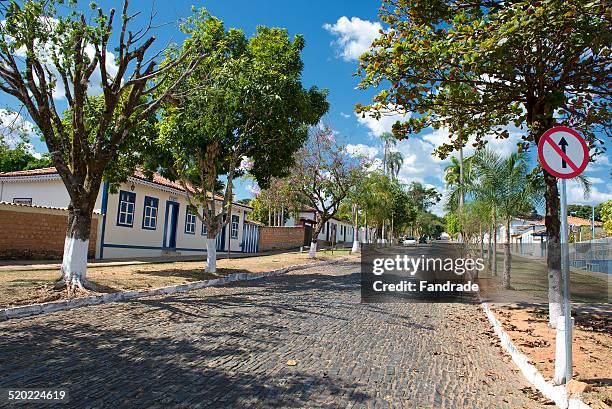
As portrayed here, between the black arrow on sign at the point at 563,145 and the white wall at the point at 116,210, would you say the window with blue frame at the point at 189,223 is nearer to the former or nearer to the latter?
the white wall at the point at 116,210

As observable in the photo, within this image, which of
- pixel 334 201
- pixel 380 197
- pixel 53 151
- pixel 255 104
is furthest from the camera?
pixel 380 197

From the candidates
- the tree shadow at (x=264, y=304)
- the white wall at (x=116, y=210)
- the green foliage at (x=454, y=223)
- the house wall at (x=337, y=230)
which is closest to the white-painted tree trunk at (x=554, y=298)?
the tree shadow at (x=264, y=304)

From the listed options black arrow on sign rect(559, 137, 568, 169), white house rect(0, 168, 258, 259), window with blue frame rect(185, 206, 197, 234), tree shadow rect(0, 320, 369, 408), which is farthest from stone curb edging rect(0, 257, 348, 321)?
window with blue frame rect(185, 206, 197, 234)

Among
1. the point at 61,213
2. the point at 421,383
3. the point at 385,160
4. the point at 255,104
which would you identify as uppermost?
the point at 385,160

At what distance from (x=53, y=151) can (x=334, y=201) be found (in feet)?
58.5

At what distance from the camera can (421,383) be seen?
4996 mm

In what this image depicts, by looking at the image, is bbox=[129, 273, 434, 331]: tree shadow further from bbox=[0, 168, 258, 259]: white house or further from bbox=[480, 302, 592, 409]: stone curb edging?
bbox=[0, 168, 258, 259]: white house

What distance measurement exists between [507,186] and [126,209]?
14.9 meters

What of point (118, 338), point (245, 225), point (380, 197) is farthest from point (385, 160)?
point (118, 338)

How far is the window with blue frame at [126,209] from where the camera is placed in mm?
19003

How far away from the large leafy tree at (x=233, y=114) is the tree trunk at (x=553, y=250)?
8.03 metres

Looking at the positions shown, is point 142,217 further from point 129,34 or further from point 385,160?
point 385,160

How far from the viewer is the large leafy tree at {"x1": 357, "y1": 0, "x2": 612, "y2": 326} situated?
6414 mm

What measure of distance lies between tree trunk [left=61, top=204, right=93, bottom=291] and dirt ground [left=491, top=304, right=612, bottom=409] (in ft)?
27.7
